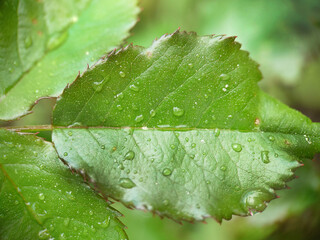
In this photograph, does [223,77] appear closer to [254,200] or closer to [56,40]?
[254,200]

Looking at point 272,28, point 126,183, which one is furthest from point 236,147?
point 272,28

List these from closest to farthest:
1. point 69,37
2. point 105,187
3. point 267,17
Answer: point 105,187, point 69,37, point 267,17

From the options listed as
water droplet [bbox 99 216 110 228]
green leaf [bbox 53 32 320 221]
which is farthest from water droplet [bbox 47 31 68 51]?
water droplet [bbox 99 216 110 228]

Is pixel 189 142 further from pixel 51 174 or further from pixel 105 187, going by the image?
pixel 51 174

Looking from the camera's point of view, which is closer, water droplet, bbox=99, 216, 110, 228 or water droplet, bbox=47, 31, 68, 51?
water droplet, bbox=99, 216, 110, 228

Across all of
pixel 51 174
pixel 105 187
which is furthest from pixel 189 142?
pixel 51 174

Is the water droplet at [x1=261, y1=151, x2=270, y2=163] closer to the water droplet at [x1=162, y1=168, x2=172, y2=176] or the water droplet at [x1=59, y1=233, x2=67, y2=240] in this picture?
the water droplet at [x1=162, y1=168, x2=172, y2=176]
